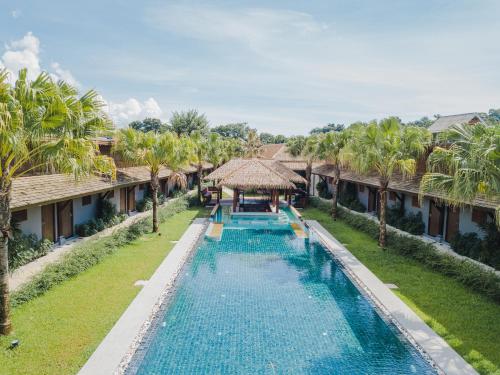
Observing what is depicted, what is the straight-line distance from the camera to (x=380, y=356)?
Result: 815 centimetres

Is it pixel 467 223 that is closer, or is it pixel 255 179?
pixel 467 223

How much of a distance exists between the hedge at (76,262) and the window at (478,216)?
51.1 ft

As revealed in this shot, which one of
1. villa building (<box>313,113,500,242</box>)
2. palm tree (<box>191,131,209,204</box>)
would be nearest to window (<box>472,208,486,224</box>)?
villa building (<box>313,113,500,242</box>)

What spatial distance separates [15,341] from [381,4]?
16.1m

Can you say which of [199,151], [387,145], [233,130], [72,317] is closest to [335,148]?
[387,145]

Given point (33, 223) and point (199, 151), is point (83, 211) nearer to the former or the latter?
point (33, 223)

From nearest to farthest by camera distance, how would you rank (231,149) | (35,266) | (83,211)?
(35,266) → (83,211) → (231,149)

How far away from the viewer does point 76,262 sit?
12.5 metres

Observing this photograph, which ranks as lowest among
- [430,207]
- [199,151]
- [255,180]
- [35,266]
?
[35,266]

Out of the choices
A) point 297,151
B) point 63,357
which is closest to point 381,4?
point 63,357

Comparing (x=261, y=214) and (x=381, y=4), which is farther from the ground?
(x=381, y=4)

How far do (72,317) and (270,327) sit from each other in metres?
5.28

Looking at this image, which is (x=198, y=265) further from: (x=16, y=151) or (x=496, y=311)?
(x=496, y=311)

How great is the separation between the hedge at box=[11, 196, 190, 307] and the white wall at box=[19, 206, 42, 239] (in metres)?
1.83
